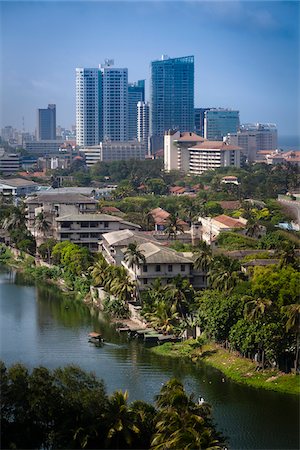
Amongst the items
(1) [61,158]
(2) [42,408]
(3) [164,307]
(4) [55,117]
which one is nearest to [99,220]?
(3) [164,307]

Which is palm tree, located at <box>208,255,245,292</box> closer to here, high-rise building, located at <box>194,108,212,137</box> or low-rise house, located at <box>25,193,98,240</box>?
low-rise house, located at <box>25,193,98,240</box>

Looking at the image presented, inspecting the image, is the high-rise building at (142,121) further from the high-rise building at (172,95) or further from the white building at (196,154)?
the white building at (196,154)

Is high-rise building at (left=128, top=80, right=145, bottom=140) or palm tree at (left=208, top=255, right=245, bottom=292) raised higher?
high-rise building at (left=128, top=80, right=145, bottom=140)

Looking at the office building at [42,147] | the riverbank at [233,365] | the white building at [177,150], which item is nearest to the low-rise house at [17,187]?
the white building at [177,150]

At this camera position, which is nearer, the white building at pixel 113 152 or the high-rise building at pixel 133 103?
the white building at pixel 113 152

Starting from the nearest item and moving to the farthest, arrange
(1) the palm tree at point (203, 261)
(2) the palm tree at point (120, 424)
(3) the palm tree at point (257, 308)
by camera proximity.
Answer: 1. (2) the palm tree at point (120, 424)
2. (3) the palm tree at point (257, 308)
3. (1) the palm tree at point (203, 261)

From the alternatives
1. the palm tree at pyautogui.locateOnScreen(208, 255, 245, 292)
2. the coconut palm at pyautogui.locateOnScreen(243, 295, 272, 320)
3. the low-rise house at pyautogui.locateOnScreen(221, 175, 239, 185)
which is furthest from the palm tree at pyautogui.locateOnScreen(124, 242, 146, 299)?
the low-rise house at pyautogui.locateOnScreen(221, 175, 239, 185)

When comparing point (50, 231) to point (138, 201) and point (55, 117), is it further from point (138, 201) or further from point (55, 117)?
point (55, 117)
